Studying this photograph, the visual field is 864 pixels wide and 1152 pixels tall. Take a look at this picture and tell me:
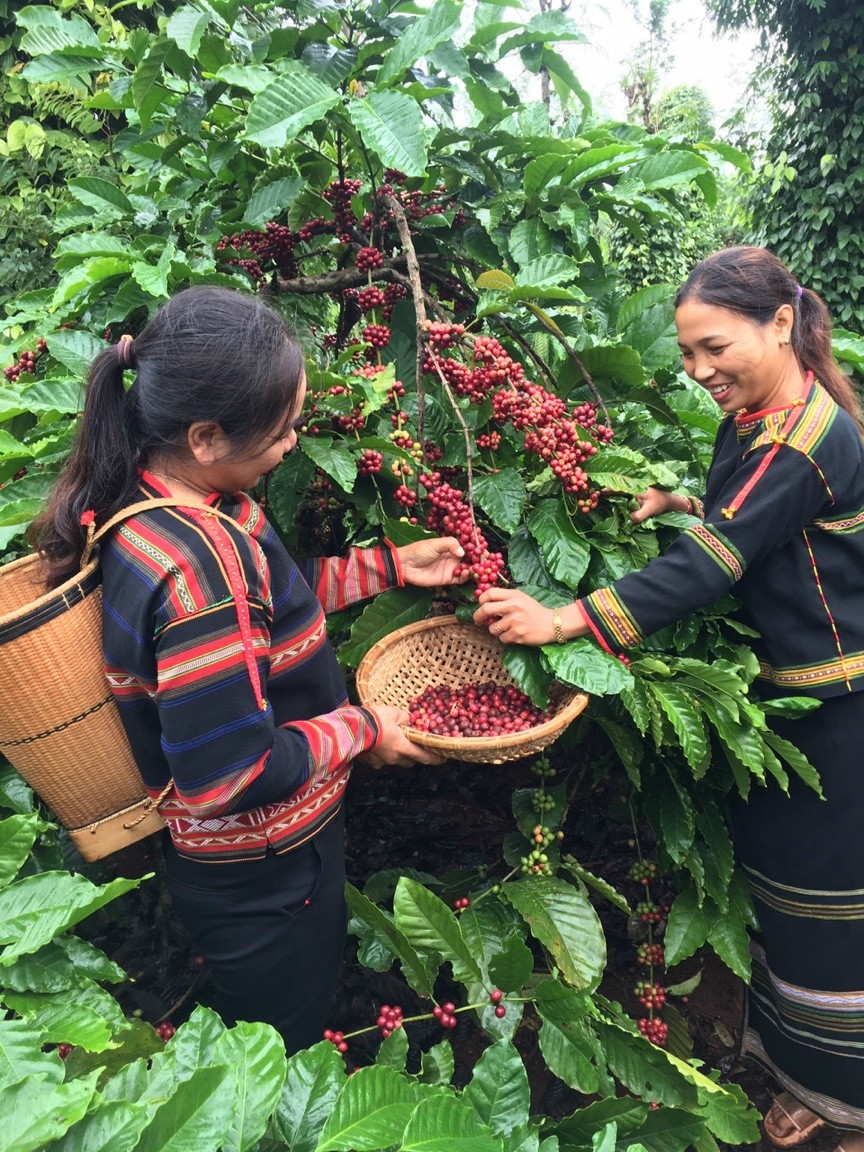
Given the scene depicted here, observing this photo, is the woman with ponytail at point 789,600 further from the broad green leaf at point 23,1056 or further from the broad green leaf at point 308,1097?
the broad green leaf at point 23,1056

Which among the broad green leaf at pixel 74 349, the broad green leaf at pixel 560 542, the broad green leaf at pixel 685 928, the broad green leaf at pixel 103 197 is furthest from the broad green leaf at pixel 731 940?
the broad green leaf at pixel 103 197

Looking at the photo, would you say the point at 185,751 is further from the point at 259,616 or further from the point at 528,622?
the point at 528,622

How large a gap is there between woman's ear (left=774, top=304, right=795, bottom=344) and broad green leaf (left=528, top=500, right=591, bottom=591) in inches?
22.5

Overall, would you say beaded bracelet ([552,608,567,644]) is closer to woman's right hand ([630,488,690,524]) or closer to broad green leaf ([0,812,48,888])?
woman's right hand ([630,488,690,524])

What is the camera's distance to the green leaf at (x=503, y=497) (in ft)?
5.26

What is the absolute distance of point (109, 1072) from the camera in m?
1.19

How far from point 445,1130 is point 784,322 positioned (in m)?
1.55

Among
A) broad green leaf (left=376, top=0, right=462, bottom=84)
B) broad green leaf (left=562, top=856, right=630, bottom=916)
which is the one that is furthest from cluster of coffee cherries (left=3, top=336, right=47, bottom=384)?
broad green leaf (left=562, top=856, right=630, bottom=916)

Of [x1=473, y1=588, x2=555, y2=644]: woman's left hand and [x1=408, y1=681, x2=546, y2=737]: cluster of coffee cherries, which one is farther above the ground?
[x1=473, y1=588, x2=555, y2=644]: woman's left hand

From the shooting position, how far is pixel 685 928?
6.03 ft

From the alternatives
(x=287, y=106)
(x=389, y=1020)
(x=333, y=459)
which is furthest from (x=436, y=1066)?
(x=287, y=106)

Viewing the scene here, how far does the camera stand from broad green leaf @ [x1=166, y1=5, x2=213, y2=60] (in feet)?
5.25

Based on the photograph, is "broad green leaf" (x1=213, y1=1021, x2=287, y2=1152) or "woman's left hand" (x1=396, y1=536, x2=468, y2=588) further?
"woman's left hand" (x1=396, y1=536, x2=468, y2=588)

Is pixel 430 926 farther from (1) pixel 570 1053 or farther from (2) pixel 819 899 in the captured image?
(2) pixel 819 899
